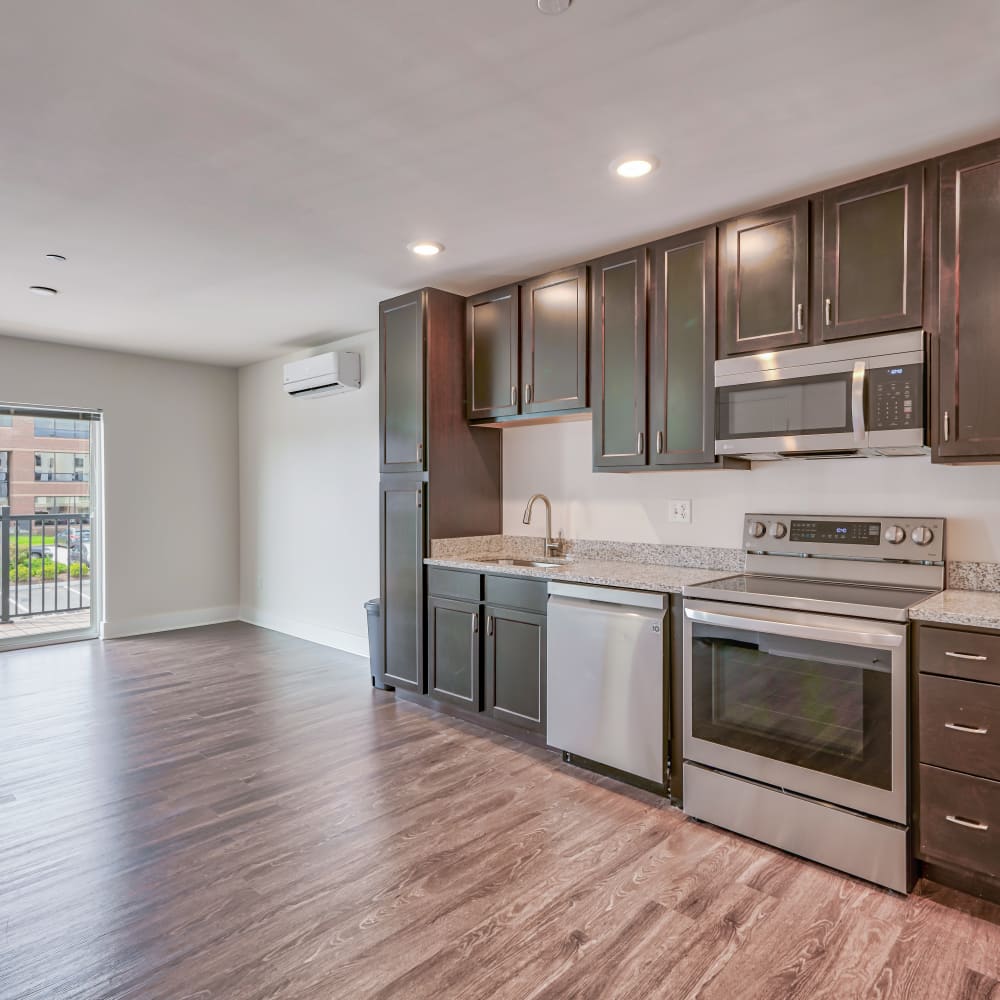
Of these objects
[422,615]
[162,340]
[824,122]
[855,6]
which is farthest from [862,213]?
[162,340]

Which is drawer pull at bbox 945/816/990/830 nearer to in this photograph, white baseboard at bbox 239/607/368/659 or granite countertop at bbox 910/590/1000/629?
granite countertop at bbox 910/590/1000/629

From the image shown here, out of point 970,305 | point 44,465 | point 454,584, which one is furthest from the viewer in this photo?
point 44,465

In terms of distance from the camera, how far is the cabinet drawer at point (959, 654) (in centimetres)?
199

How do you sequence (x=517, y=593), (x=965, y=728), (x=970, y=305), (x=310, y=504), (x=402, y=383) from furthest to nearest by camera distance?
1. (x=310, y=504)
2. (x=402, y=383)
3. (x=517, y=593)
4. (x=970, y=305)
5. (x=965, y=728)

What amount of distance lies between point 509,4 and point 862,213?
157 cm

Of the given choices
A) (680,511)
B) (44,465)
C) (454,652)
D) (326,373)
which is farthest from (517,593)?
(44,465)

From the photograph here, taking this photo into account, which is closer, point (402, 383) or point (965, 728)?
point (965, 728)

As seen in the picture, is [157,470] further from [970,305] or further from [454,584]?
[970,305]

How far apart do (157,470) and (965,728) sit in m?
6.14

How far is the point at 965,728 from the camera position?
2043mm

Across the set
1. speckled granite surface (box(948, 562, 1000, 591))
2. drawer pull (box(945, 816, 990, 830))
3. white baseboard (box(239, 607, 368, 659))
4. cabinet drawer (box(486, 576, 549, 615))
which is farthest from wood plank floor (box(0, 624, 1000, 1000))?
white baseboard (box(239, 607, 368, 659))

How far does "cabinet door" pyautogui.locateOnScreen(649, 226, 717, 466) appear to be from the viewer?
9.59ft

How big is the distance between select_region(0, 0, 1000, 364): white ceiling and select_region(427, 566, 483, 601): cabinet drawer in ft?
5.49

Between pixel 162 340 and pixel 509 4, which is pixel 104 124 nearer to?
pixel 509 4
